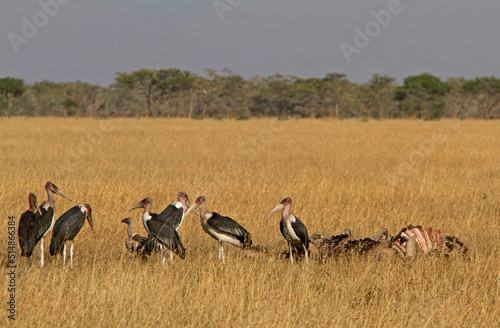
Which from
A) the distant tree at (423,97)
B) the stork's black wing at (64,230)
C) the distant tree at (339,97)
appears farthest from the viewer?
the distant tree at (339,97)

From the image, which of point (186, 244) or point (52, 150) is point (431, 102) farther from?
point (186, 244)

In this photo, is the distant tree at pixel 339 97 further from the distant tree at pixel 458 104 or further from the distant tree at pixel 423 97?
the distant tree at pixel 458 104

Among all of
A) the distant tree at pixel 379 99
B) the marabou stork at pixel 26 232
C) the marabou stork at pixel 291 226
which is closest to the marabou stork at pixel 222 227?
the marabou stork at pixel 291 226

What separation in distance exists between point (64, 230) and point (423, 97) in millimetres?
59783

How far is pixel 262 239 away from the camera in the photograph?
690cm

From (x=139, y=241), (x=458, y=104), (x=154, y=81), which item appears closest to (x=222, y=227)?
(x=139, y=241)

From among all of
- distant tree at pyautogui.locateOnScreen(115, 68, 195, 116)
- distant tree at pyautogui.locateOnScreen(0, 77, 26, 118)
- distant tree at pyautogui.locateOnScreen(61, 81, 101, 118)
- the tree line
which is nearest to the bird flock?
distant tree at pyautogui.locateOnScreen(0, 77, 26, 118)

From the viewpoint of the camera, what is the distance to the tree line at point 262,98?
58.0 meters

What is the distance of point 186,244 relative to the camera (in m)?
6.58

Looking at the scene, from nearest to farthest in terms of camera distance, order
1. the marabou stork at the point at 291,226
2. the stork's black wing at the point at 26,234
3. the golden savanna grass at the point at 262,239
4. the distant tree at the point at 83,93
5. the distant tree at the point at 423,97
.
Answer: the golden savanna grass at the point at 262,239 → the stork's black wing at the point at 26,234 → the marabou stork at the point at 291,226 → the distant tree at the point at 423,97 → the distant tree at the point at 83,93

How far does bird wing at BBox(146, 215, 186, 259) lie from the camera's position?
17.1 ft

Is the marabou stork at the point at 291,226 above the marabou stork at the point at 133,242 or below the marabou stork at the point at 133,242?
above

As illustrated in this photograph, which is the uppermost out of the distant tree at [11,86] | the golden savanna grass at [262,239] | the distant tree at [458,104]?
the distant tree at [458,104]

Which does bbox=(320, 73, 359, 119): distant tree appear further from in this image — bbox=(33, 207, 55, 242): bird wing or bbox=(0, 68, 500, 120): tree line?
bbox=(33, 207, 55, 242): bird wing
